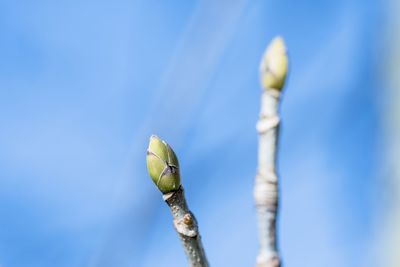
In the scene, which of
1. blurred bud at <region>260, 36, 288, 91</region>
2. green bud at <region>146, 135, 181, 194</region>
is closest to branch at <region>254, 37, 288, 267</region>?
blurred bud at <region>260, 36, 288, 91</region>

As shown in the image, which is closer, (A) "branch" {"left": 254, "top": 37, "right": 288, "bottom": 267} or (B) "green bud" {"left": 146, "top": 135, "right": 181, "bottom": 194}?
(A) "branch" {"left": 254, "top": 37, "right": 288, "bottom": 267}

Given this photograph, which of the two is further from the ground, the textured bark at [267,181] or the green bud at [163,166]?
the green bud at [163,166]

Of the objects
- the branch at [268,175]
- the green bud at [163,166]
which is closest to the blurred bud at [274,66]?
the branch at [268,175]

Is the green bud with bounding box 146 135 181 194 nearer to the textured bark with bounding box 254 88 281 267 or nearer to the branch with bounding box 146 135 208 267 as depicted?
the branch with bounding box 146 135 208 267

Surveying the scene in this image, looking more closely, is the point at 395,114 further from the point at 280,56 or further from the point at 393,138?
the point at 280,56

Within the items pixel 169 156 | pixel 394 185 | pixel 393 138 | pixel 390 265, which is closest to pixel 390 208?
pixel 394 185

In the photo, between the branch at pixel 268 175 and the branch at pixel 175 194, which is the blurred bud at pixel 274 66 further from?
the branch at pixel 175 194

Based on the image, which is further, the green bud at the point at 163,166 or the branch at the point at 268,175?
the green bud at the point at 163,166
